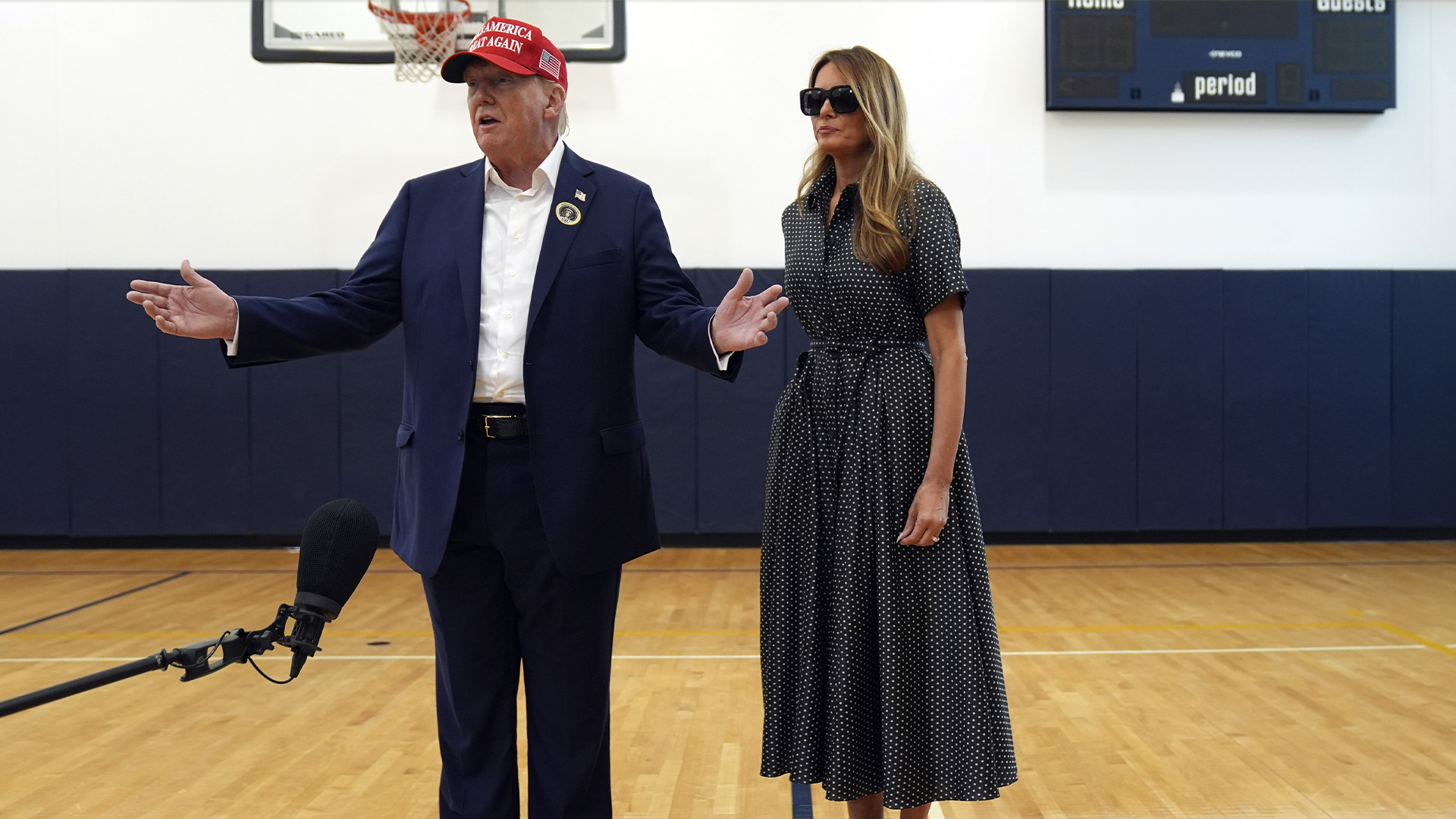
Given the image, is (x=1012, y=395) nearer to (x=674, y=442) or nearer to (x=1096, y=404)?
(x=1096, y=404)

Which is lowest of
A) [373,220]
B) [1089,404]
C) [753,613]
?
[753,613]

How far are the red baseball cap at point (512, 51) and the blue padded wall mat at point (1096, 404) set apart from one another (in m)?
5.44

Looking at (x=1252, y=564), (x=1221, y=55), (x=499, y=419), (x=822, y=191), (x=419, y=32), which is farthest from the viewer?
(x=1221, y=55)

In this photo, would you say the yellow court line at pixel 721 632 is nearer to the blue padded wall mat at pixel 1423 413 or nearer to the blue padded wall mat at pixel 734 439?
the blue padded wall mat at pixel 734 439

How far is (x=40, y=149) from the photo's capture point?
6.71 meters

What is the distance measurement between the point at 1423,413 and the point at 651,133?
5256mm

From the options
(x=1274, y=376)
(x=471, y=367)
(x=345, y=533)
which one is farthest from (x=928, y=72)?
(x=345, y=533)

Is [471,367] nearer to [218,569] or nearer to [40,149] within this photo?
[218,569]

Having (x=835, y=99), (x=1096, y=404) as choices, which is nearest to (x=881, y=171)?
(x=835, y=99)

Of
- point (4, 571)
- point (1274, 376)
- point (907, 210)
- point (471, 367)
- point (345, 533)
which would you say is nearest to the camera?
point (345, 533)

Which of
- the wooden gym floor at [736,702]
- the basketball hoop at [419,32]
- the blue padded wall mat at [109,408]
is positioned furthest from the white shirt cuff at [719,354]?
the blue padded wall mat at [109,408]

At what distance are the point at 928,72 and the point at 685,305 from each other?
5472 mm

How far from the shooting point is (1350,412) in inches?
263

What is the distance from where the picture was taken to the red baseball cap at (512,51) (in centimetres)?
172
